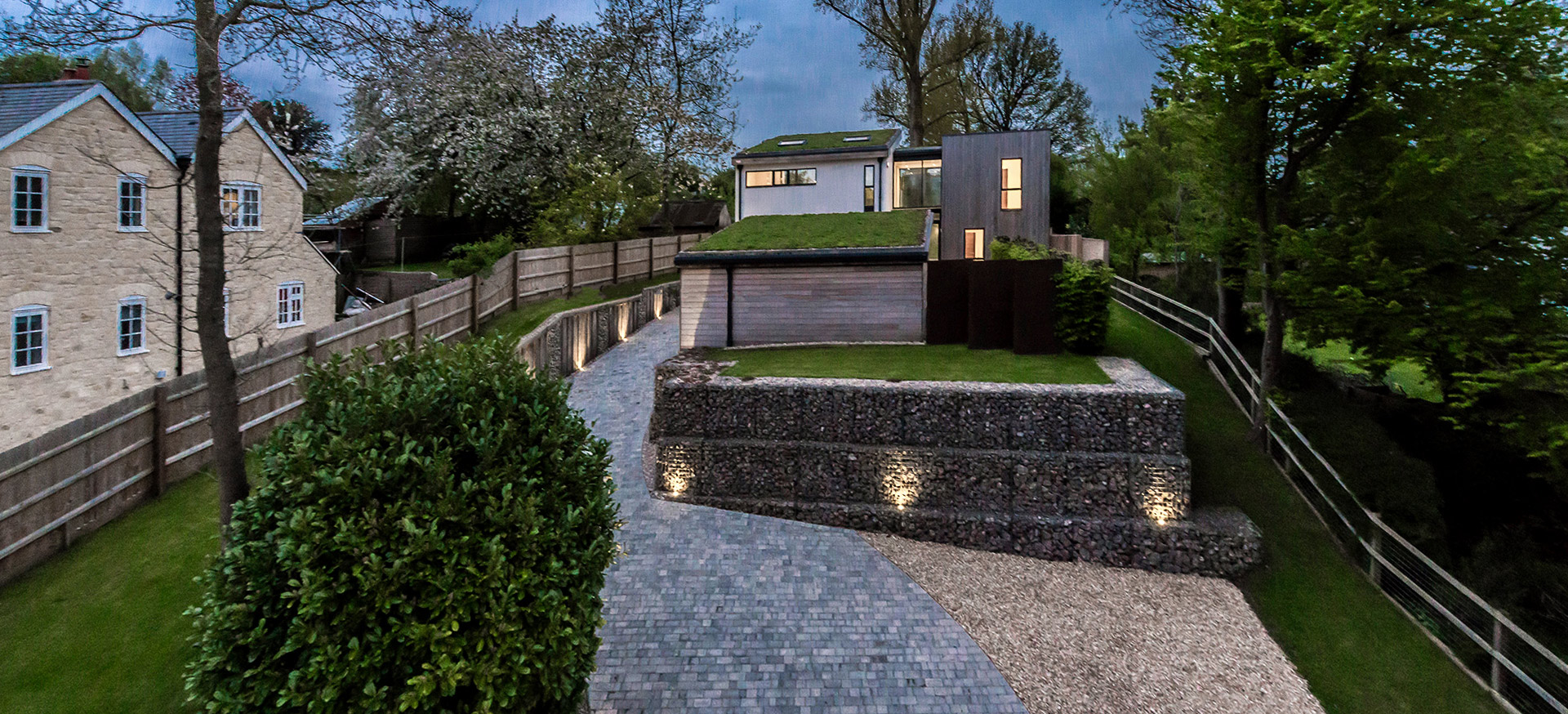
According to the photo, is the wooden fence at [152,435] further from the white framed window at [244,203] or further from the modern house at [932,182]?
the modern house at [932,182]

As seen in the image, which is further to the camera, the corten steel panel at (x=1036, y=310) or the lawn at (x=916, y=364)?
the corten steel panel at (x=1036, y=310)

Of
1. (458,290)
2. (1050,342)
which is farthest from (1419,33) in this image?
(458,290)

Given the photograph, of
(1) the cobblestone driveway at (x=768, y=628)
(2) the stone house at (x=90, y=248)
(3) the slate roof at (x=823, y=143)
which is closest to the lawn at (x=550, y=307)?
(2) the stone house at (x=90, y=248)

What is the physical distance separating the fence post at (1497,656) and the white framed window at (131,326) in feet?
79.4

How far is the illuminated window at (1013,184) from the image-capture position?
23594mm

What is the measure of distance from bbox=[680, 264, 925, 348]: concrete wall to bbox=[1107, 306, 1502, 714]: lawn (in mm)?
6057

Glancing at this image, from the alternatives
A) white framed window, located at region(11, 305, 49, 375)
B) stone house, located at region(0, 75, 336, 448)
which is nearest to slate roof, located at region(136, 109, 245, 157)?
stone house, located at region(0, 75, 336, 448)

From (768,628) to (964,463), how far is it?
4.33 m

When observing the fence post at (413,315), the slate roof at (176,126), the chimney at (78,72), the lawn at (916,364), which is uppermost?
the chimney at (78,72)

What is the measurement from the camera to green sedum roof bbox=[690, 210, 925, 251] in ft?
52.7

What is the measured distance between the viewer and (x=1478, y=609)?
8953 mm

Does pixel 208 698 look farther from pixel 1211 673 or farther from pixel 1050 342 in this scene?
pixel 1050 342

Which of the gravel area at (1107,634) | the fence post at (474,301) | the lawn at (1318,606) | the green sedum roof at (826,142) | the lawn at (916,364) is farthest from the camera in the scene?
the green sedum roof at (826,142)

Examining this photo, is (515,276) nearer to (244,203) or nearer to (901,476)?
(244,203)
